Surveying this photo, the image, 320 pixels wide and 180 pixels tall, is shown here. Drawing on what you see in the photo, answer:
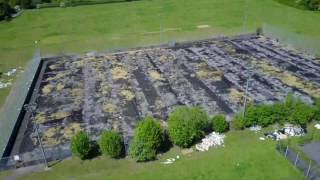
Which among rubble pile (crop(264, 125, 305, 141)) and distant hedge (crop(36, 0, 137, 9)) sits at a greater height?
distant hedge (crop(36, 0, 137, 9))

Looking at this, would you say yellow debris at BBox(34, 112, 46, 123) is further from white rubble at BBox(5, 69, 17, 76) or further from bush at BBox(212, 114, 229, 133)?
bush at BBox(212, 114, 229, 133)

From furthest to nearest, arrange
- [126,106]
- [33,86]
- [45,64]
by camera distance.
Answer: [45,64]
[33,86]
[126,106]

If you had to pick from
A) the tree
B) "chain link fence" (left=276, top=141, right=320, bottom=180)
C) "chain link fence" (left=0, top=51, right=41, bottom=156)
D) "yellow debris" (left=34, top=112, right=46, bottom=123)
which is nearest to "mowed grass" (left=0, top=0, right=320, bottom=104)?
the tree

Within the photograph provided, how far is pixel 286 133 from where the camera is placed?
25.3 meters

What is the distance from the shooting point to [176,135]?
78.5 ft

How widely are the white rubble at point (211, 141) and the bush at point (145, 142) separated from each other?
10.5 ft

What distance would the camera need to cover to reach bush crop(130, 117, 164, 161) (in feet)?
75.2

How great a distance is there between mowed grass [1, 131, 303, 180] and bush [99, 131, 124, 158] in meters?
0.56

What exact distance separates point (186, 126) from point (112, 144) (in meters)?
4.91

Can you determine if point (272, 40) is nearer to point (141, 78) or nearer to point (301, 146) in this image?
point (141, 78)

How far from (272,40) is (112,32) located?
20.5 m

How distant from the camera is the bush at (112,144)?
75.7 ft

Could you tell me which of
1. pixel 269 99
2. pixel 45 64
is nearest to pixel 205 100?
pixel 269 99

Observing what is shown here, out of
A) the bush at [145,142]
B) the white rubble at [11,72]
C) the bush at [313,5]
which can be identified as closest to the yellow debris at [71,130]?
the bush at [145,142]
